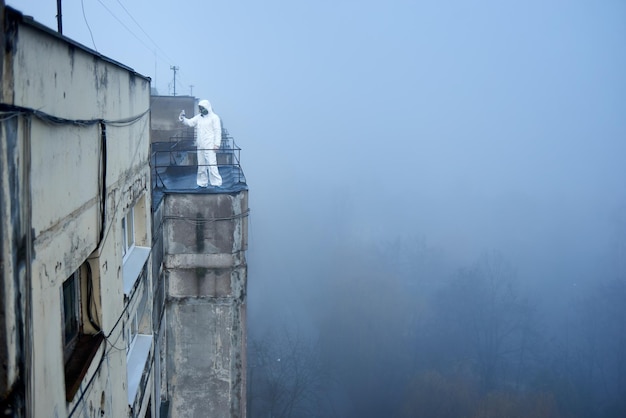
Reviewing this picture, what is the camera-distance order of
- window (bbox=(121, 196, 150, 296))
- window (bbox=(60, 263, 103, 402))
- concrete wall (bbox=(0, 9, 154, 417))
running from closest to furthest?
concrete wall (bbox=(0, 9, 154, 417)), window (bbox=(60, 263, 103, 402)), window (bbox=(121, 196, 150, 296))

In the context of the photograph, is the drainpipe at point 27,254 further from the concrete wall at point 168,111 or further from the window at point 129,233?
the concrete wall at point 168,111

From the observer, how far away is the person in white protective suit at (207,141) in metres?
9.14

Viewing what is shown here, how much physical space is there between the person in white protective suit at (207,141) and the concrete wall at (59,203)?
4.27 metres

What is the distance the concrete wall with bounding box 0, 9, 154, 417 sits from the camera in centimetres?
208

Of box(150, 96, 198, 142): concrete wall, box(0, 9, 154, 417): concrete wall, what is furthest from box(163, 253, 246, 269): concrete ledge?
box(150, 96, 198, 142): concrete wall

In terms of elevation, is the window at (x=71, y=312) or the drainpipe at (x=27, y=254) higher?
the drainpipe at (x=27, y=254)

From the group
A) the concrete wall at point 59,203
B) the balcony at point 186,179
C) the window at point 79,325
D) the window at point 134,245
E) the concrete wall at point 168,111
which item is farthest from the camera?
the concrete wall at point 168,111

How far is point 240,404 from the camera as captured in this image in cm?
926

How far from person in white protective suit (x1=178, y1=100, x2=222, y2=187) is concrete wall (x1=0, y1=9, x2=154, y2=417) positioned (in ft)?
14.0

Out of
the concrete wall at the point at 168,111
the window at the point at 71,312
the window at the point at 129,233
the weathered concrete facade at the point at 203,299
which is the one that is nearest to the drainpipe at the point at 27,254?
the window at the point at 71,312

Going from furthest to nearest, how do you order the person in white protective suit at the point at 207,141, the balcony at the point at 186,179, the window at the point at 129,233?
the person in white protective suit at the point at 207,141, the balcony at the point at 186,179, the window at the point at 129,233

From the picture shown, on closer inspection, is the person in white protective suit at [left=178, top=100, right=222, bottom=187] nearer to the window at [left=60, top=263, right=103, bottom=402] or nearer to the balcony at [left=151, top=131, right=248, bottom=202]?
the balcony at [left=151, top=131, right=248, bottom=202]

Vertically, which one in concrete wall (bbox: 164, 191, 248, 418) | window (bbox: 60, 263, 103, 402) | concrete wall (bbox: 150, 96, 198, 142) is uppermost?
concrete wall (bbox: 150, 96, 198, 142)

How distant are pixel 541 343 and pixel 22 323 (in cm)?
4135
